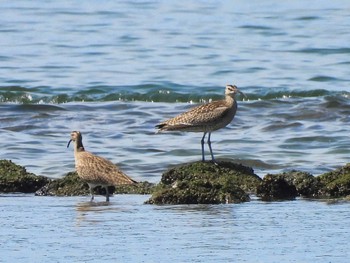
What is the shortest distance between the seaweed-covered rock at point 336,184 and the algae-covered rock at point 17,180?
3171 mm

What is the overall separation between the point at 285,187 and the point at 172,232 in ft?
9.34

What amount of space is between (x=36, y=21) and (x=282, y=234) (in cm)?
2667

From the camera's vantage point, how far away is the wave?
25.4m

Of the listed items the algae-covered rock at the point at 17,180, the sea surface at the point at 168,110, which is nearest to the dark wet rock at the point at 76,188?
the algae-covered rock at the point at 17,180

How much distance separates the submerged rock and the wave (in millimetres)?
11140

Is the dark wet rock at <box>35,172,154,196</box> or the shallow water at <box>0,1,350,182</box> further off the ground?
the shallow water at <box>0,1,350,182</box>

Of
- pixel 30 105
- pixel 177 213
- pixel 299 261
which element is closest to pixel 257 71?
pixel 30 105

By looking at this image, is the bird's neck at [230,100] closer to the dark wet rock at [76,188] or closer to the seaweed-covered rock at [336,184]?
the dark wet rock at [76,188]

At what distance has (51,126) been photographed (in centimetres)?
2181

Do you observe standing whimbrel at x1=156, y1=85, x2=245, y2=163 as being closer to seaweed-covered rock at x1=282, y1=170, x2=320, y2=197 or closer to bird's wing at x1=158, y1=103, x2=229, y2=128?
bird's wing at x1=158, y1=103, x2=229, y2=128

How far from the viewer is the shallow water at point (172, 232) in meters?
10.3

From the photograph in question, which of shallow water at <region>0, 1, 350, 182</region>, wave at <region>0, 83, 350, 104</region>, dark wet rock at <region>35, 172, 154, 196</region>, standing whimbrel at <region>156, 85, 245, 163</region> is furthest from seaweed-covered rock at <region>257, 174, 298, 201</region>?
wave at <region>0, 83, 350, 104</region>

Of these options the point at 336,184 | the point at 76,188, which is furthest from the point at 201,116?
the point at 336,184

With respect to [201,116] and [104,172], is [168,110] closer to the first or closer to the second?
[201,116]
